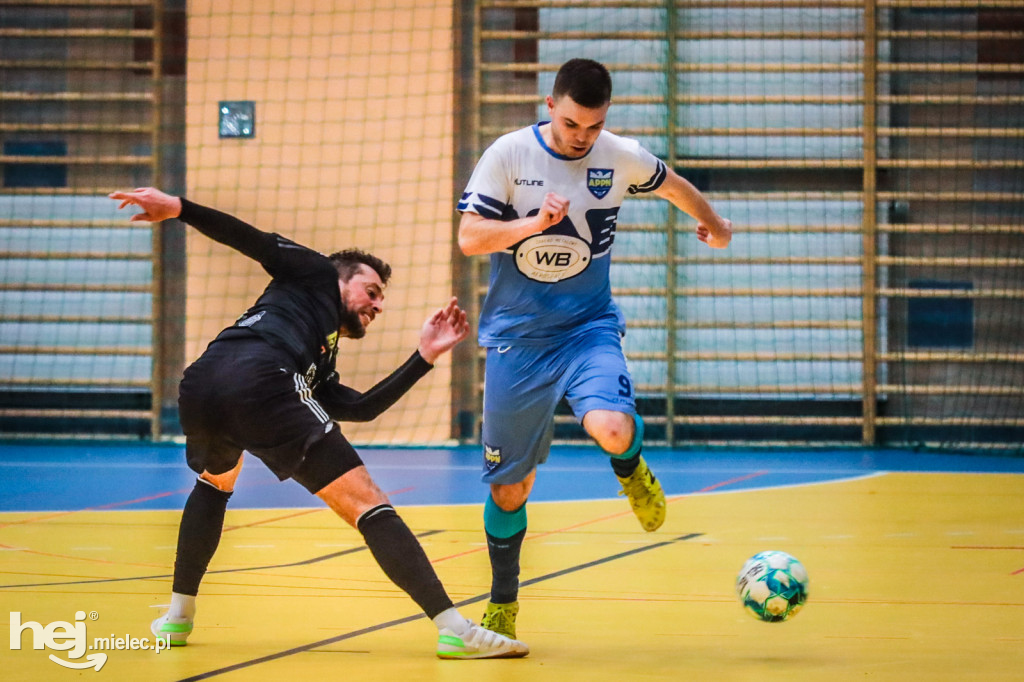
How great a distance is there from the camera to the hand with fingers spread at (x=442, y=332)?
408 centimetres

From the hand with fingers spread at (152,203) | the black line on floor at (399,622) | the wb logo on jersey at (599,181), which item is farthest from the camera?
the wb logo on jersey at (599,181)

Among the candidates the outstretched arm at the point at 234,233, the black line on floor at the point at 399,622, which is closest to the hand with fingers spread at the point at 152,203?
the outstretched arm at the point at 234,233

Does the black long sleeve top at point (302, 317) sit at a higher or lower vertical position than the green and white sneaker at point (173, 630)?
higher

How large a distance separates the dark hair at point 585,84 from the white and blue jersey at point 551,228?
262 mm

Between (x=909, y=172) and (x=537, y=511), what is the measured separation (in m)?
5.16

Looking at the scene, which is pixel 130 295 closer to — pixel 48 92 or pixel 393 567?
pixel 48 92

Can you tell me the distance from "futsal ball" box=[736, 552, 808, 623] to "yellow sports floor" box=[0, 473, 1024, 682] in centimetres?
9

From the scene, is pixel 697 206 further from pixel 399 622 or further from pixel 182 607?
pixel 182 607

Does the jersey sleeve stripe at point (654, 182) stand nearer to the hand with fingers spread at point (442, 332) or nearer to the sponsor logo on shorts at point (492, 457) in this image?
the hand with fingers spread at point (442, 332)

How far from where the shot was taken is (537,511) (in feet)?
22.8

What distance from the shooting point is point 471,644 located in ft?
11.7

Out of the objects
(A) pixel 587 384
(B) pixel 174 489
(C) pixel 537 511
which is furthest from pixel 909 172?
(A) pixel 587 384

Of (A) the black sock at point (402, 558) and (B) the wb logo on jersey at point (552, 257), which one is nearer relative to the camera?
(A) the black sock at point (402, 558)

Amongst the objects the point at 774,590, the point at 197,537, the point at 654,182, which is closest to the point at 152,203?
the point at 197,537
